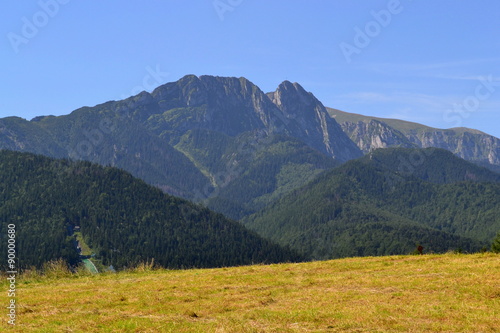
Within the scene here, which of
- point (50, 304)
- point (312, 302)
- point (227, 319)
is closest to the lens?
point (227, 319)

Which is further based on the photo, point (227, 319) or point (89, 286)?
point (89, 286)

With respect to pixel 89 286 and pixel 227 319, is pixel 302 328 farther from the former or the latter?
pixel 89 286

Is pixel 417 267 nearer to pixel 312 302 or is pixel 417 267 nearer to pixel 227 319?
pixel 312 302

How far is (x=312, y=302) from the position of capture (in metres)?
26.8

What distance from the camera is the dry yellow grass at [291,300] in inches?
890

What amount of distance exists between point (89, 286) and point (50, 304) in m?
7.18

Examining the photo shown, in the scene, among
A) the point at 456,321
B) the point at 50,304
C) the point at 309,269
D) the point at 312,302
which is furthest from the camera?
the point at 309,269

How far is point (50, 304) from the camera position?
29.4 metres

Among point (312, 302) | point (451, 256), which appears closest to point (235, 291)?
point (312, 302)

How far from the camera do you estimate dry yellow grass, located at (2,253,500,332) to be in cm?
2261

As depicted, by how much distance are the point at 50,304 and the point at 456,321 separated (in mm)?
19692

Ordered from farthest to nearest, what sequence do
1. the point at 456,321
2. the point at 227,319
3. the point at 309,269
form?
the point at 309,269 → the point at 227,319 → the point at 456,321

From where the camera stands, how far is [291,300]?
28.0 m

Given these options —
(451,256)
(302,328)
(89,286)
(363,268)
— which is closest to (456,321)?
(302,328)
